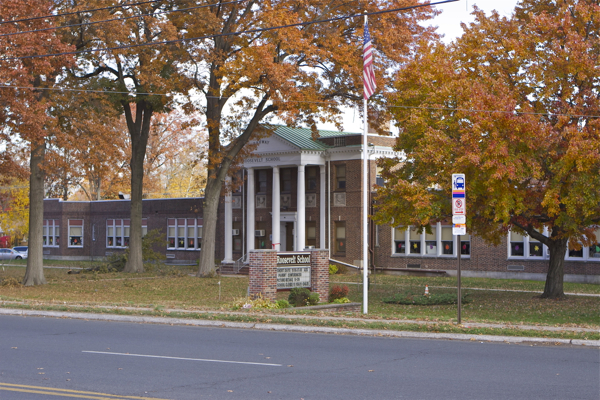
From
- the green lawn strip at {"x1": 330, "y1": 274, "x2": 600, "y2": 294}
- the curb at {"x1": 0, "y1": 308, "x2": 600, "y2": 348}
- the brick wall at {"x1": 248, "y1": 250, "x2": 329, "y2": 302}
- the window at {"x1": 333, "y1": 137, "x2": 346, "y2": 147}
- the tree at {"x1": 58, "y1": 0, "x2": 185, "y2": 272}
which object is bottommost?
the green lawn strip at {"x1": 330, "y1": 274, "x2": 600, "y2": 294}

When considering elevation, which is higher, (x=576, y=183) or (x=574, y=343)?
(x=576, y=183)

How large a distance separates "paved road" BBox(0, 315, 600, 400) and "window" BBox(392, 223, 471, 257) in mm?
24041

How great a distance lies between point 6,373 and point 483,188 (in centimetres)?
1511

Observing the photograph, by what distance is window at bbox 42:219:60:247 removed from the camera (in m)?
59.9

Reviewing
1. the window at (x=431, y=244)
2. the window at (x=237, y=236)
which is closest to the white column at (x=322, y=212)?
the window at (x=431, y=244)

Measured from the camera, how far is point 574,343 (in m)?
13.1

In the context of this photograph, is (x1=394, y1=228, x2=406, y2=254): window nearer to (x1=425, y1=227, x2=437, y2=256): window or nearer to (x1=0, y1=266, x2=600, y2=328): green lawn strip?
(x1=425, y1=227, x2=437, y2=256): window

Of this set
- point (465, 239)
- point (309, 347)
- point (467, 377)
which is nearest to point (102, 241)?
Answer: point (465, 239)

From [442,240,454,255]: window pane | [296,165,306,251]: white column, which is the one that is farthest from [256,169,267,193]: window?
[442,240,454,255]: window pane

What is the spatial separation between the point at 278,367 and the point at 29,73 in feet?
71.5

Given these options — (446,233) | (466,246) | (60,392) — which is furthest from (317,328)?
(446,233)

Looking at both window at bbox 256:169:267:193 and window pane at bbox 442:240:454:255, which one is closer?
window pane at bbox 442:240:454:255

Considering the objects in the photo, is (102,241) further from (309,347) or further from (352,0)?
(309,347)

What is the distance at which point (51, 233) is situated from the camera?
6047 centimetres
